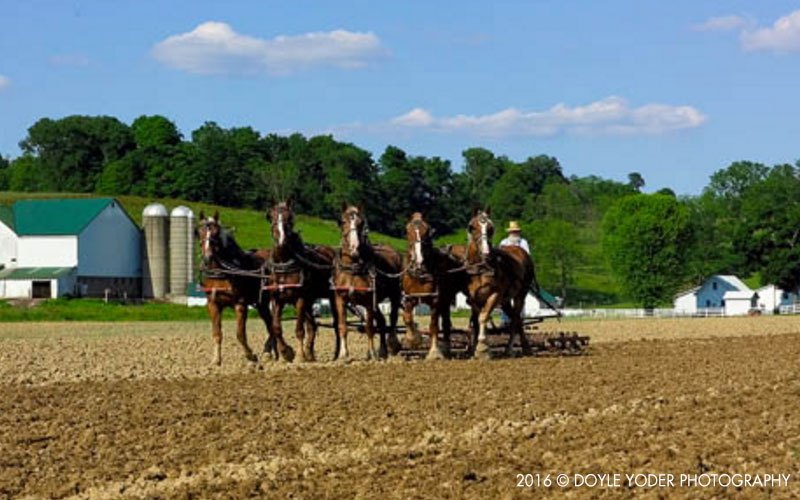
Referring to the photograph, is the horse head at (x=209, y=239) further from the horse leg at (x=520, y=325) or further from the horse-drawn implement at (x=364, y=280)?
the horse leg at (x=520, y=325)

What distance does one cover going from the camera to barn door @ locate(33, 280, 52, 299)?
81562 millimetres

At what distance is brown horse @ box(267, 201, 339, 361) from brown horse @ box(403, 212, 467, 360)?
66.7 inches

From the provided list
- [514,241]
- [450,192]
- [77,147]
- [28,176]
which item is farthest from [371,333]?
[28,176]

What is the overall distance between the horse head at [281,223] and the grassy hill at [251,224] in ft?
281

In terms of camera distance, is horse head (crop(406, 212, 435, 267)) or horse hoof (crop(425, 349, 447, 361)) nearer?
horse head (crop(406, 212, 435, 267))

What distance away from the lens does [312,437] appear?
43.2ft

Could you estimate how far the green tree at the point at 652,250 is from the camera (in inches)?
4006

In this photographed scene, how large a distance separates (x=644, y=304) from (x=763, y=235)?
36.8 ft

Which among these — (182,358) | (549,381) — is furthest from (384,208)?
(549,381)

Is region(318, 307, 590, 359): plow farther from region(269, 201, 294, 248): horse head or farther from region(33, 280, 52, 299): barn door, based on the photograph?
region(33, 280, 52, 299): barn door

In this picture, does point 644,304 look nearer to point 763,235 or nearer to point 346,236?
point 763,235

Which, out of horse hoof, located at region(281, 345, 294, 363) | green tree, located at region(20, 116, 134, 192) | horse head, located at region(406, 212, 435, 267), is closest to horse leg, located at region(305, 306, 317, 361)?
horse hoof, located at region(281, 345, 294, 363)

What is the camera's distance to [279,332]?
76.3 feet

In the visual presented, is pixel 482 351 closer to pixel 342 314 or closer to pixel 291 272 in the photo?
pixel 342 314
